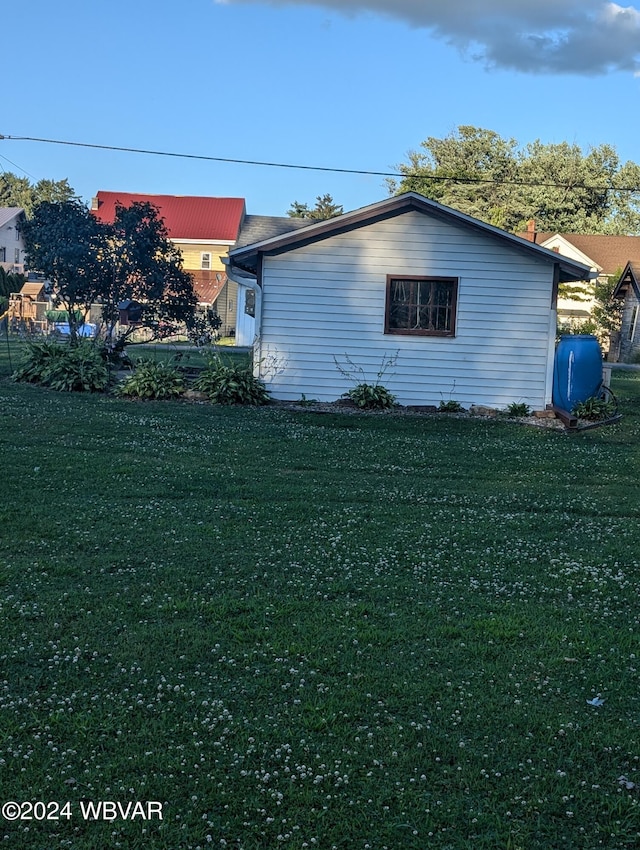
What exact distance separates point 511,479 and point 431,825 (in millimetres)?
6483

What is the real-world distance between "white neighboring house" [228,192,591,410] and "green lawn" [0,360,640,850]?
6.50m

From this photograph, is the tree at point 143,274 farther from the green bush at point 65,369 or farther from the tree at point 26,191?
the tree at point 26,191

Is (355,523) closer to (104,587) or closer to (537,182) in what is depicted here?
(104,587)

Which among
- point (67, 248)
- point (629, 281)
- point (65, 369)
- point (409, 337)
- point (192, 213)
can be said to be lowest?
point (65, 369)

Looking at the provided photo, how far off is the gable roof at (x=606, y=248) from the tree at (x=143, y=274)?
30.2m

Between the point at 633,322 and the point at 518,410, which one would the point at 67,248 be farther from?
the point at 633,322

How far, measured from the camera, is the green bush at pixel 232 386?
14.5 metres

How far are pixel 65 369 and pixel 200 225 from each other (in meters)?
32.2

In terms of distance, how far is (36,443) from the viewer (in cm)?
979

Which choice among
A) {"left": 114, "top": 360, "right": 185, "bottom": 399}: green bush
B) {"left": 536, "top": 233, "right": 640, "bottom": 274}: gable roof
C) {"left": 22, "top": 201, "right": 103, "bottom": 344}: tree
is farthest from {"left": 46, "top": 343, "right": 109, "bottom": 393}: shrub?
{"left": 536, "top": 233, "right": 640, "bottom": 274}: gable roof

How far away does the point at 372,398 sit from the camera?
14602mm

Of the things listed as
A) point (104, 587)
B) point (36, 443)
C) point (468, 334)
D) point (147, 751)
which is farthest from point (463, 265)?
point (147, 751)

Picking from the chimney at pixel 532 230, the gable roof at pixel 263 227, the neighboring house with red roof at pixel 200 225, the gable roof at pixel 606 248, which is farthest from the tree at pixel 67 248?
the gable roof at pixel 606 248

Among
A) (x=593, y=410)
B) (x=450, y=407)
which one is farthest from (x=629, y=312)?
(x=450, y=407)
